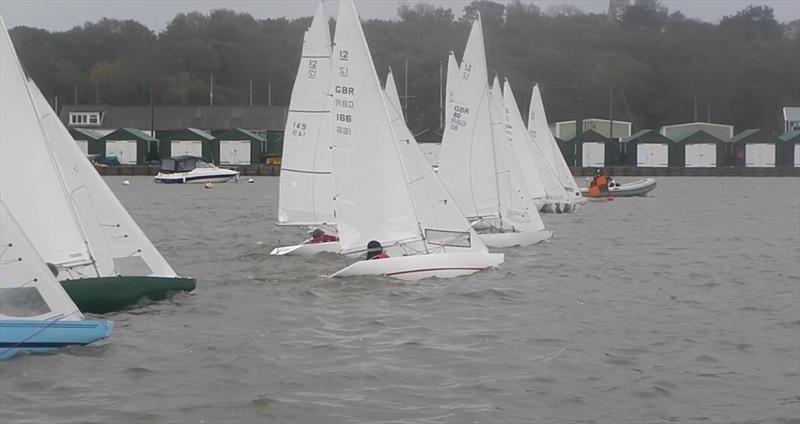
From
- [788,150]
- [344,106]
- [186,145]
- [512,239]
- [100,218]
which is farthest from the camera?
[186,145]

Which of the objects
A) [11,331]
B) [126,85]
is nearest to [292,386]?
[11,331]

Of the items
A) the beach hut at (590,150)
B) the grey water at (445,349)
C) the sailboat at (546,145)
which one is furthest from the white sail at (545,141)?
the beach hut at (590,150)

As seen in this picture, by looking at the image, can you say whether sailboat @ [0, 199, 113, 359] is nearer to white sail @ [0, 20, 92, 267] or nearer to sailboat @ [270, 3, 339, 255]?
white sail @ [0, 20, 92, 267]

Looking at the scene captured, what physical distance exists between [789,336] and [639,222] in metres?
18.9

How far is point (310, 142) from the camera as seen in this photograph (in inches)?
819

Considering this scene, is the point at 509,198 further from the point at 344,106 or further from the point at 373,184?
the point at 344,106

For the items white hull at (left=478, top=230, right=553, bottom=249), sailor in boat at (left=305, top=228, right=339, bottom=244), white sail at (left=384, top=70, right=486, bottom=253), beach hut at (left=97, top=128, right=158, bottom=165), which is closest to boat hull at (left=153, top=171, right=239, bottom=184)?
beach hut at (left=97, top=128, right=158, bottom=165)

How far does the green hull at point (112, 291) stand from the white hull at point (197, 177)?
144 ft

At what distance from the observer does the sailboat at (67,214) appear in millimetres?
12312

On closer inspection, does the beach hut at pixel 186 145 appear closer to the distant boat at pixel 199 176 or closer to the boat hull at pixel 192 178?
the distant boat at pixel 199 176

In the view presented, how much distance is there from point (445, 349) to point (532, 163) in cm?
2076

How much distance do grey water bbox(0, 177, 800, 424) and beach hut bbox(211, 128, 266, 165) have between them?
4964 centimetres

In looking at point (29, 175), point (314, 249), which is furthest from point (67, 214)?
point (314, 249)

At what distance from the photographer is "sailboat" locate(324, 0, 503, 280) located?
16.3 metres
